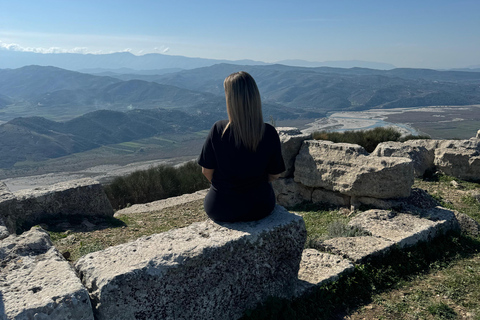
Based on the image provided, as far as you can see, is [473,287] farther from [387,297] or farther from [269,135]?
[269,135]

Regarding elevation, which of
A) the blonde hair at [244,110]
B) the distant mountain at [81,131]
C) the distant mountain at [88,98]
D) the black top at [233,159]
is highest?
the blonde hair at [244,110]

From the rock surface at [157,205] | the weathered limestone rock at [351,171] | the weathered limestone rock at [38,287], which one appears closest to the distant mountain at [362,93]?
the rock surface at [157,205]

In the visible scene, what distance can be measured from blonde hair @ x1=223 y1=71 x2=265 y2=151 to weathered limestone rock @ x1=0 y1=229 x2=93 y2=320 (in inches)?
72.4

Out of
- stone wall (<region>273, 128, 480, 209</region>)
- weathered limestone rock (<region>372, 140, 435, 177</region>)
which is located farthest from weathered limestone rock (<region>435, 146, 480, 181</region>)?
weathered limestone rock (<region>372, 140, 435, 177</region>)

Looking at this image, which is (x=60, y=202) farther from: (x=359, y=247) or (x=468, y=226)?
(x=468, y=226)

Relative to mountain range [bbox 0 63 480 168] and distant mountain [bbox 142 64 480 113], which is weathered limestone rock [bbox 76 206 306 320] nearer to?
mountain range [bbox 0 63 480 168]

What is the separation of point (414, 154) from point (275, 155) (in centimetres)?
782

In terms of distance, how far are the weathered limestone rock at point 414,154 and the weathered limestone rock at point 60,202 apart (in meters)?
7.66

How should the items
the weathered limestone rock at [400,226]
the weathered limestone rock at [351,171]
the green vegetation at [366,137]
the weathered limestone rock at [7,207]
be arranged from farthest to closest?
1. the green vegetation at [366,137]
2. the weathered limestone rock at [7,207]
3. the weathered limestone rock at [351,171]
4. the weathered limestone rock at [400,226]

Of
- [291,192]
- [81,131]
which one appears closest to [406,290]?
[291,192]

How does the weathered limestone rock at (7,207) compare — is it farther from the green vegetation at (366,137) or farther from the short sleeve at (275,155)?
the green vegetation at (366,137)

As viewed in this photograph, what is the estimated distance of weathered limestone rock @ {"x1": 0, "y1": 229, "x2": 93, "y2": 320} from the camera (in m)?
2.22

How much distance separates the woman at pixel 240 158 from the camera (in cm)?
319

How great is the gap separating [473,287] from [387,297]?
1068mm
